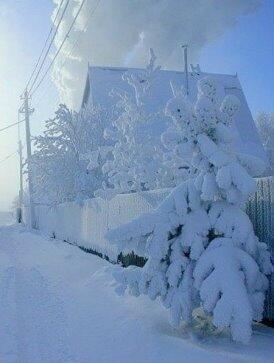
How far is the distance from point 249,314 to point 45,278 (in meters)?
7.15

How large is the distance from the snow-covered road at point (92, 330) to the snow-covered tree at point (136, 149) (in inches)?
140

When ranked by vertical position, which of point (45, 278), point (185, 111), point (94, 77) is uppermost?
point (94, 77)

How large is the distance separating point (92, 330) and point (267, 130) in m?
48.0

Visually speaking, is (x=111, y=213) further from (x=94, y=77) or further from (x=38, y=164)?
(x=94, y=77)

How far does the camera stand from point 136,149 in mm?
15312

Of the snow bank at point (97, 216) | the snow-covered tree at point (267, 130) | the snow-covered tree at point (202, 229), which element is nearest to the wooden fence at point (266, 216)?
the snow-covered tree at point (202, 229)

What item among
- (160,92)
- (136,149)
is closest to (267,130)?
(160,92)

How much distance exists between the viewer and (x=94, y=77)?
1280 inches

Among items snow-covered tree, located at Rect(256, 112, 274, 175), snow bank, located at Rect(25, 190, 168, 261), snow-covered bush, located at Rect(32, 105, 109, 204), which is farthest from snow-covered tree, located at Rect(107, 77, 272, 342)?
snow-covered tree, located at Rect(256, 112, 274, 175)

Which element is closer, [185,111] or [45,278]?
[185,111]

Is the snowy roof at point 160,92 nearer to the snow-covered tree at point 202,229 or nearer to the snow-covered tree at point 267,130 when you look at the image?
the snow-covered tree at point 267,130

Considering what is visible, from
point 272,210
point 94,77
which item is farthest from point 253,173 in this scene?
point 94,77

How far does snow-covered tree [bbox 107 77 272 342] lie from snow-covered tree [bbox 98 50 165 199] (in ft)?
22.0

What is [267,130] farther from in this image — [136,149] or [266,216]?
[266,216]
